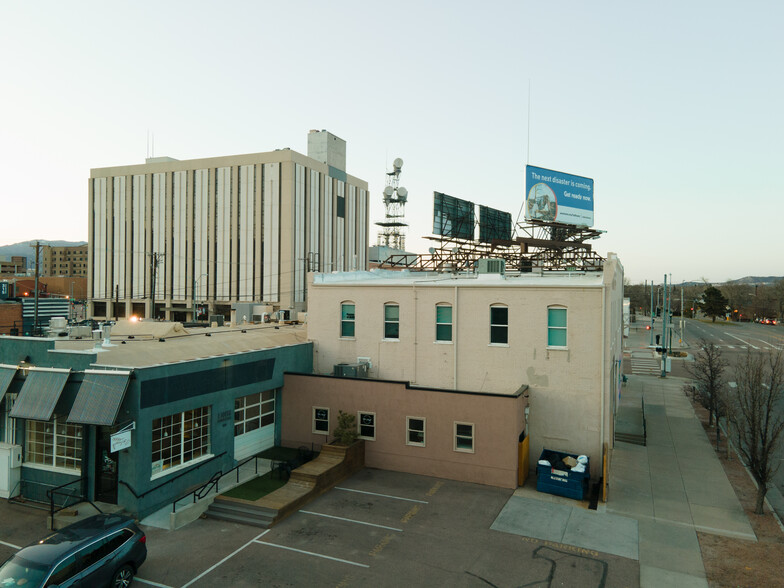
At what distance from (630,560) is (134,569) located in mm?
13875

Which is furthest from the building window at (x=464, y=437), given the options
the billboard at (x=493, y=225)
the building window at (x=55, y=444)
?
the billboard at (x=493, y=225)

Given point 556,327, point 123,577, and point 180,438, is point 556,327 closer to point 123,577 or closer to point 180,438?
point 180,438

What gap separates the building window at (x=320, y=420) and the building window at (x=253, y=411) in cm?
216

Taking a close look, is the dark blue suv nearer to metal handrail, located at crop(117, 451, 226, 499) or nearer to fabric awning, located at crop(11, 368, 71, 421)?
metal handrail, located at crop(117, 451, 226, 499)

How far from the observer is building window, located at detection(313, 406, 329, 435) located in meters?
24.2

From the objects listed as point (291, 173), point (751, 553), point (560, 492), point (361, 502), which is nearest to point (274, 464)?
point (361, 502)

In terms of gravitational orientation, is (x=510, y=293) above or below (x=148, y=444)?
above

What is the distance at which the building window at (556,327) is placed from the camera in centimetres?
2269

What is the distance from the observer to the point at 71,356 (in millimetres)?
18328

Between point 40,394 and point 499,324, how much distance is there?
18.3 meters

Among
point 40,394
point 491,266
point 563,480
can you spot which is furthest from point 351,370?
point 40,394

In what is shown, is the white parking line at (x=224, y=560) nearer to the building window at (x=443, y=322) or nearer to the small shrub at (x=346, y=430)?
the small shrub at (x=346, y=430)

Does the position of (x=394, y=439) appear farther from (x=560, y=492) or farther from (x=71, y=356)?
(x=71, y=356)

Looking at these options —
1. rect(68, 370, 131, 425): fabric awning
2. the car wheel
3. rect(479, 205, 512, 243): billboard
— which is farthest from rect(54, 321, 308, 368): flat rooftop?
rect(479, 205, 512, 243): billboard
